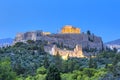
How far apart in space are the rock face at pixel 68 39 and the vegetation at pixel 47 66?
6.91 metres

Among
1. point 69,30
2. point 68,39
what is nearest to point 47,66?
point 68,39

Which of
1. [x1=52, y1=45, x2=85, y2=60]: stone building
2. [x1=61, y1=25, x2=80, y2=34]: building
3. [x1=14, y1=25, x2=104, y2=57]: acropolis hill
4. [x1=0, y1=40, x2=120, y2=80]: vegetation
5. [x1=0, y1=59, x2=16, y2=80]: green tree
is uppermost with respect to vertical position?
[x1=61, y1=25, x2=80, y2=34]: building

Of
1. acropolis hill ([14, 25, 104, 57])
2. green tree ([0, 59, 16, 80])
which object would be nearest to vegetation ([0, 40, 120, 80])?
green tree ([0, 59, 16, 80])

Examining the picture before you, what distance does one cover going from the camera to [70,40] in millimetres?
141750

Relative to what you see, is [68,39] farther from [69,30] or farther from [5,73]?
[5,73]

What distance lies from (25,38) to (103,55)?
35.5 m

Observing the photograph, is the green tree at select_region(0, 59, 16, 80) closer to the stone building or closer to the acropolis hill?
the stone building

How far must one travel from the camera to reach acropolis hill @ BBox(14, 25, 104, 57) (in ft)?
437

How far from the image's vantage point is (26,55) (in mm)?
108750

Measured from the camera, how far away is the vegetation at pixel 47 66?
40.0 metres

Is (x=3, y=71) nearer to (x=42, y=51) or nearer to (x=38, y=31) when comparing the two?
(x=42, y=51)

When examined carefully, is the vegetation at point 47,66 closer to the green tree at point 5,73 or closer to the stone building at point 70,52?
the green tree at point 5,73

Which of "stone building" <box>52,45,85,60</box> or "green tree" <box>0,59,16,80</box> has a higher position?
"stone building" <box>52,45,85,60</box>

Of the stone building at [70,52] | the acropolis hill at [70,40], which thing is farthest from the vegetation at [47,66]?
the acropolis hill at [70,40]
